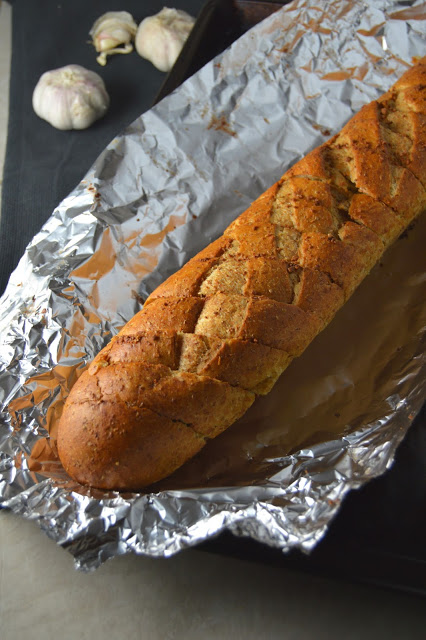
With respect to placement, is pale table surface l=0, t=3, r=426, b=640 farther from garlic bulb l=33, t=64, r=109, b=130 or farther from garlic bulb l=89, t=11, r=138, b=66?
garlic bulb l=89, t=11, r=138, b=66

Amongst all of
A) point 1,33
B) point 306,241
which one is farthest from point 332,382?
point 1,33

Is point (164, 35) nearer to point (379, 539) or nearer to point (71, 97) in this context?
point (71, 97)

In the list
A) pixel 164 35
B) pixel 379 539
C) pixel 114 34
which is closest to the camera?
pixel 379 539

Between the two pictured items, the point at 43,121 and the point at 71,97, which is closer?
the point at 71,97

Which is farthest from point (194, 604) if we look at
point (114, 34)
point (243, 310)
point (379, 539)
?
point (114, 34)

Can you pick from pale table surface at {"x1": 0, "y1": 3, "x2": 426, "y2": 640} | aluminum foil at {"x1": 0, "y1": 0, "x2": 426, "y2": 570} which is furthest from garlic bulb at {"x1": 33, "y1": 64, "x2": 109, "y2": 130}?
pale table surface at {"x1": 0, "y1": 3, "x2": 426, "y2": 640}

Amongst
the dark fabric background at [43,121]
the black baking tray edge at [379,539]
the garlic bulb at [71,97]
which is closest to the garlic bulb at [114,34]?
the dark fabric background at [43,121]
